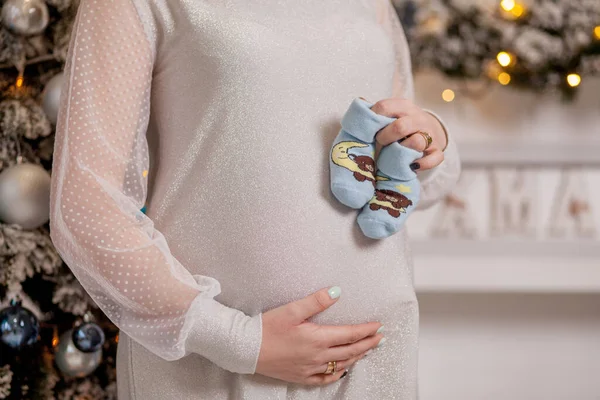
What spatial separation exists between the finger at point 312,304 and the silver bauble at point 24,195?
0.66 m

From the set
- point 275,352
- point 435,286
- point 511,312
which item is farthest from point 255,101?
point 511,312

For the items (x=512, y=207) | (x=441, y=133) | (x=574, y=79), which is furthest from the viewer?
(x=512, y=207)

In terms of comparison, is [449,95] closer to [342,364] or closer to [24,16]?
[24,16]

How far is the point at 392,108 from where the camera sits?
1.03 meters

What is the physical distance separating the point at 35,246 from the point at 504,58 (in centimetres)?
156

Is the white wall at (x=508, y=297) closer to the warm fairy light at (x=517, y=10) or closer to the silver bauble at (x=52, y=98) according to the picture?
the warm fairy light at (x=517, y=10)

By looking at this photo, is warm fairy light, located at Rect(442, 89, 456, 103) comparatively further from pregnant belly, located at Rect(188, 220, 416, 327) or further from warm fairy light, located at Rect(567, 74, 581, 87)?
pregnant belly, located at Rect(188, 220, 416, 327)

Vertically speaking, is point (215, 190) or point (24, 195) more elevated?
point (215, 190)

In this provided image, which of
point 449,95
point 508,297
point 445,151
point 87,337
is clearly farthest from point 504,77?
point 87,337

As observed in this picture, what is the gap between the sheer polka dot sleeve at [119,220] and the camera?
0.91 m

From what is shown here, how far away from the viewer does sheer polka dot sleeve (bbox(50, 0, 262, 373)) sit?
91cm

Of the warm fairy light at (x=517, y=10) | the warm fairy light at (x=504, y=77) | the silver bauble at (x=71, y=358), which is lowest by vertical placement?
the silver bauble at (x=71, y=358)

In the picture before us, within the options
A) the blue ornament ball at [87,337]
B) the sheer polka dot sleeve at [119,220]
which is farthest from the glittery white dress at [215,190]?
the blue ornament ball at [87,337]

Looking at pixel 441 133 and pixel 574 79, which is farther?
pixel 574 79
